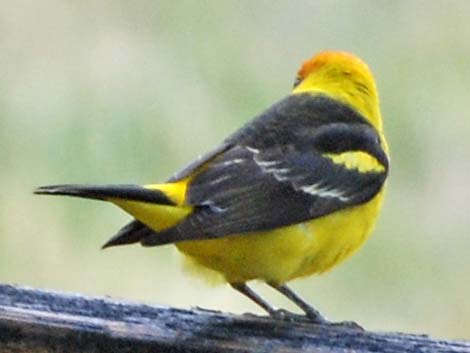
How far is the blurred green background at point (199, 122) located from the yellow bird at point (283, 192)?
0.56 m

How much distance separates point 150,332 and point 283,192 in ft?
1.78

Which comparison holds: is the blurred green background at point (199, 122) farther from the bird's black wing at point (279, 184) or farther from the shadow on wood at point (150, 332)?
the shadow on wood at point (150, 332)

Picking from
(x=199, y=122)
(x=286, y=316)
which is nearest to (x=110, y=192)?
(x=286, y=316)

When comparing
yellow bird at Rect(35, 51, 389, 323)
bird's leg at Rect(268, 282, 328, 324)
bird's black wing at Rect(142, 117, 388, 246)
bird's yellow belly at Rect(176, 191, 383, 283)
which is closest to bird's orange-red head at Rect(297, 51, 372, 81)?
yellow bird at Rect(35, 51, 389, 323)

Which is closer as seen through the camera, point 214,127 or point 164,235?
point 164,235

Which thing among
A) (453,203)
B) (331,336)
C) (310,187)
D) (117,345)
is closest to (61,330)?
(117,345)

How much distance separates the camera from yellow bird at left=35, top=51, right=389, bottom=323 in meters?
2.41

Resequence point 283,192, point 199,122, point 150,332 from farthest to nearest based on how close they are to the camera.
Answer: point 199,122 < point 283,192 < point 150,332

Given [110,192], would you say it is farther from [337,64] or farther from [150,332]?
[337,64]

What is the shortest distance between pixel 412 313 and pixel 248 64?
30.9 inches

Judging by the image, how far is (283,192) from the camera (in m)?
2.60

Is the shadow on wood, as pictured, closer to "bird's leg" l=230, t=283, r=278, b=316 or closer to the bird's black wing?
the bird's black wing

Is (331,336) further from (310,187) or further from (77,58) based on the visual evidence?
(77,58)

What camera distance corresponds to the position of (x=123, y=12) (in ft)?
12.0
